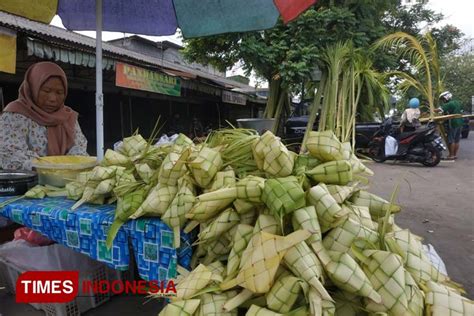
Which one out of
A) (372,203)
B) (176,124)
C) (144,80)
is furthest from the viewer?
(176,124)

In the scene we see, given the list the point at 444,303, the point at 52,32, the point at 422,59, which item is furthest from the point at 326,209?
the point at 422,59

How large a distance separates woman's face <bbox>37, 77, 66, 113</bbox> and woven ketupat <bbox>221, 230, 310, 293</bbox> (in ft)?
6.50

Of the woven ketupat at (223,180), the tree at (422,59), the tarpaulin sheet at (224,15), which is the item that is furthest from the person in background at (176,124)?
the woven ketupat at (223,180)

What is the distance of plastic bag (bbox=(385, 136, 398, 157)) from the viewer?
24.2ft

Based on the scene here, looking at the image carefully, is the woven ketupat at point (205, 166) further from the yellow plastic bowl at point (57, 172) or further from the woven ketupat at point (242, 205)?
the yellow plastic bowl at point (57, 172)

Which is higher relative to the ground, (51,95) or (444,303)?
(51,95)

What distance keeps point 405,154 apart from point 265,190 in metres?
7.36

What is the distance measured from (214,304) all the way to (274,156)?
48 centimetres

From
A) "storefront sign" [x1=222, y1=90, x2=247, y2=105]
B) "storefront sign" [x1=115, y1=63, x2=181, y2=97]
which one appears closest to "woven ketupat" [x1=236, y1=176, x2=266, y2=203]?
"storefront sign" [x1=115, y1=63, x2=181, y2=97]

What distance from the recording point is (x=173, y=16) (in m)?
2.79

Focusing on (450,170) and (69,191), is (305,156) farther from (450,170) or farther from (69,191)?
(450,170)

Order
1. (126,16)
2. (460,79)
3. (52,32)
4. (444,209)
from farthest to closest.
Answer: (460,79)
(52,32)
(444,209)
(126,16)

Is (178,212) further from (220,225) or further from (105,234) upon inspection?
(105,234)

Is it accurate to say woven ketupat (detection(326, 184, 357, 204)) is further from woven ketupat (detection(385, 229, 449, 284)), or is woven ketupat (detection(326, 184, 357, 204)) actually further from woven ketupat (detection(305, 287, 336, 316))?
woven ketupat (detection(305, 287, 336, 316))
